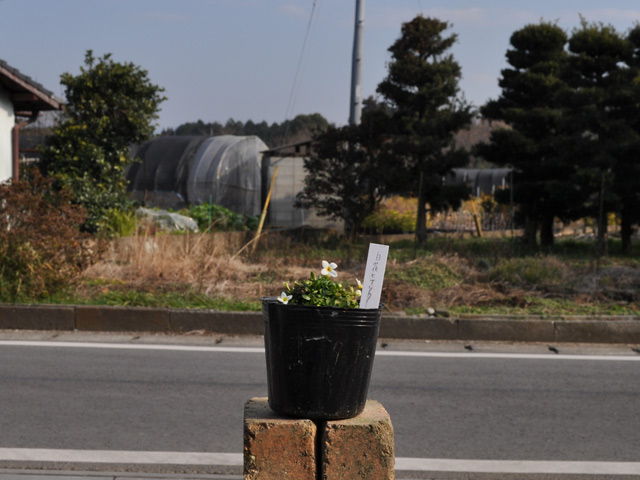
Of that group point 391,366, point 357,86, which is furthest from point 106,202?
point 391,366

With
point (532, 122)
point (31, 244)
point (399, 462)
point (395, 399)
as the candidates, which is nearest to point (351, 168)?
point (532, 122)

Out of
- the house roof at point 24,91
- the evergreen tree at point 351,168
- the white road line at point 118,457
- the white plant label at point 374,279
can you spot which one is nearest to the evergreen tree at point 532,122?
the evergreen tree at point 351,168

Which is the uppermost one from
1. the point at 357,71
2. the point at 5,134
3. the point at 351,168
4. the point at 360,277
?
the point at 357,71

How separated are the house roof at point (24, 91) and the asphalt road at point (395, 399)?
8.27 meters

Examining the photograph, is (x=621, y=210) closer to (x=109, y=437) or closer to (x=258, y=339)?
(x=258, y=339)

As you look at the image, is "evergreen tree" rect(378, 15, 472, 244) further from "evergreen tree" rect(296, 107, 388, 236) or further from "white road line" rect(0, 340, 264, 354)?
"white road line" rect(0, 340, 264, 354)

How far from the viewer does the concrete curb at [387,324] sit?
9.01m

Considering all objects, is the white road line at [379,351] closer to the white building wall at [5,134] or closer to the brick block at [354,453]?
the brick block at [354,453]

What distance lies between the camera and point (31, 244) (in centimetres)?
948

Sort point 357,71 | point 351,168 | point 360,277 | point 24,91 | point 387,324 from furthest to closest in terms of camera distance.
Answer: point 357,71
point 351,168
point 24,91
point 360,277
point 387,324

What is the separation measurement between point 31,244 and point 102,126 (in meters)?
7.51

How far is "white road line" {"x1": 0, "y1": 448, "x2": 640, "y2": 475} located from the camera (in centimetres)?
470

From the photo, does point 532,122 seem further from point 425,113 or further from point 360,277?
point 360,277

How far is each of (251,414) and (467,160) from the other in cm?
1599
